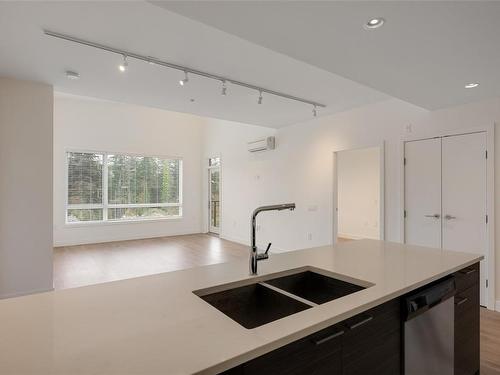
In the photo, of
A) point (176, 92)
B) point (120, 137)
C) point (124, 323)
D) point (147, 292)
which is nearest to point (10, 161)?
point (176, 92)

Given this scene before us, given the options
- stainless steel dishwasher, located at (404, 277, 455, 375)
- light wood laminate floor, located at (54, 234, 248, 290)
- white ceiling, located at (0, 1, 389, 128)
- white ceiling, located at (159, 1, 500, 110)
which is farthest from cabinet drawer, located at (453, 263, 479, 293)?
light wood laminate floor, located at (54, 234, 248, 290)

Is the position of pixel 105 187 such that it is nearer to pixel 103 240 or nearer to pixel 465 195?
pixel 103 240

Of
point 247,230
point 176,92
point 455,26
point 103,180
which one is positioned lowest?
point 247,230

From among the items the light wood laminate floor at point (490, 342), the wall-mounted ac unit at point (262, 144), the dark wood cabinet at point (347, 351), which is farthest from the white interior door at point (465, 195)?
the wall-mounted ac unit at point (262, 144)

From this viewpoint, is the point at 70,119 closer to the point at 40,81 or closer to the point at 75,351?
the point at 40,81

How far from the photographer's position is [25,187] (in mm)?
3566

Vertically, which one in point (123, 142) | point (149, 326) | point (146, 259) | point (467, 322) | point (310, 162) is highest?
point (123, 142)

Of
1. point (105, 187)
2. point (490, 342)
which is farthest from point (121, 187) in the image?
point (490, 342)

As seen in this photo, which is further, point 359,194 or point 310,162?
point 359,194

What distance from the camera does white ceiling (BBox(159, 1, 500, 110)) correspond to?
1.59 metres

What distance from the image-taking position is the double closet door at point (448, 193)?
340 centimetres

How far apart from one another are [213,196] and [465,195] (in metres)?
6.29

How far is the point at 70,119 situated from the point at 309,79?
19.8ft

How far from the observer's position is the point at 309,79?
342 cm
